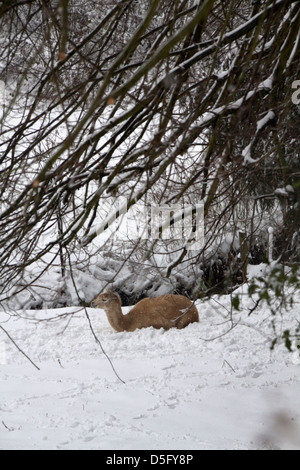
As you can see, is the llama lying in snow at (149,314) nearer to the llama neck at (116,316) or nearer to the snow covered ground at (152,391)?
the llama neck at (116,316)

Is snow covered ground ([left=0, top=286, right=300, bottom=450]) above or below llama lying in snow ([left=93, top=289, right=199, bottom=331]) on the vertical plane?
below

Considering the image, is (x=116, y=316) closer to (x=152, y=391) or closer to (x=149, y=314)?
(x=149, y=314)

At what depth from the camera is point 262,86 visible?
362cm

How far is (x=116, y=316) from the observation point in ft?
27.3

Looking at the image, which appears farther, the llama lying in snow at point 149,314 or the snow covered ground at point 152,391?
the llama lying in snow at point 149,314

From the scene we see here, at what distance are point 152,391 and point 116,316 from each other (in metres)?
2.73

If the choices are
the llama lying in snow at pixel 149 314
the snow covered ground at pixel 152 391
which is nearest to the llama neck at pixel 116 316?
the llama lying in snow at pixel 149 314

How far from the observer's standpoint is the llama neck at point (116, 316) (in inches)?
327

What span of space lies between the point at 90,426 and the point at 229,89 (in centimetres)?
297

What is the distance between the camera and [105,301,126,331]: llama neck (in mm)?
8297

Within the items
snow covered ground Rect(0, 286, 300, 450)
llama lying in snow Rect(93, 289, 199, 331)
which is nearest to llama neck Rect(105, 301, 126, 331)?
llama lying in snow Rect(93, 289, 199, 331)

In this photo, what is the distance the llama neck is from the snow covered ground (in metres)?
0.18

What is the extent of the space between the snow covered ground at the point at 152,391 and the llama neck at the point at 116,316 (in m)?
0.18

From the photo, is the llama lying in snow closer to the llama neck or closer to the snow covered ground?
the llama neck
